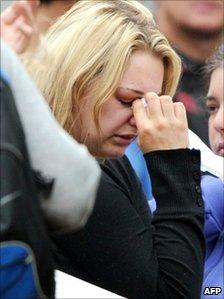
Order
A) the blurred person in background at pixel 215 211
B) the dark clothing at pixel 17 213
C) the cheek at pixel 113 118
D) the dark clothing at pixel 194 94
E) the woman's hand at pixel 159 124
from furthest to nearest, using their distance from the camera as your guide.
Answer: the dark clothing at pixel 194 94, the blurred person in background at pixel 215 211, the cheek at pixel 113 118, the woman's hand at pixel 159 124, the dark clothing at pixel 17 213

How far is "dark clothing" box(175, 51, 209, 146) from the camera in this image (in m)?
3.55

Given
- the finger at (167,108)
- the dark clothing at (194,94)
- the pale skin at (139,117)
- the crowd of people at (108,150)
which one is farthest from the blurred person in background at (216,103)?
the finger at (167,108)

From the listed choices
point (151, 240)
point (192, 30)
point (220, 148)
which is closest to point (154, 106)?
point (151, 240)

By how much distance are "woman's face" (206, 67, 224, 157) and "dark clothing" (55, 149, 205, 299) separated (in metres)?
0.81

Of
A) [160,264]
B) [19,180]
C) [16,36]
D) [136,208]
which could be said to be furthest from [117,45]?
[19,180]

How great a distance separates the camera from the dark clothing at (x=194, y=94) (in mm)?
3553

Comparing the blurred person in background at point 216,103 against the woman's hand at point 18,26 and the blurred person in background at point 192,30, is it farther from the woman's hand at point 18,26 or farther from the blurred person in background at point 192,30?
the woman's hand at point 18,26

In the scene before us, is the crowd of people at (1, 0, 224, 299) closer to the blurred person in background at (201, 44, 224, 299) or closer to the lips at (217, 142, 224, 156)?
the blurred person in background at (201, 44, 224, 299)

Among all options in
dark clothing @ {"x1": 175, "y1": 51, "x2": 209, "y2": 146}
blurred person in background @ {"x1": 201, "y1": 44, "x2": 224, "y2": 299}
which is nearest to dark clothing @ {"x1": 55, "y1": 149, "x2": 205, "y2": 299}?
blurred person in background @ {"x1": 201, "y1": 44, "x2": 224, "y2": 299}

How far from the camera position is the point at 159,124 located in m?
2.26

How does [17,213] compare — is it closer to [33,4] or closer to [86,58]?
[33,4]

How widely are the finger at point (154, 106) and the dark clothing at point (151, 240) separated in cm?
13

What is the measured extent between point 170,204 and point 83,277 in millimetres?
254

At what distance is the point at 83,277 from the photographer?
212cm
